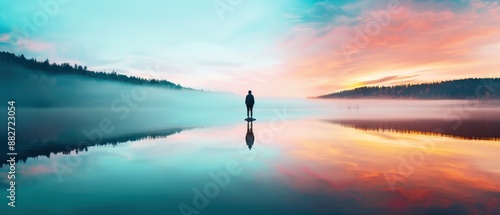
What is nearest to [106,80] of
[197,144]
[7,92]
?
[7,92]

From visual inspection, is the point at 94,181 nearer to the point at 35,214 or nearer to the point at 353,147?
the point at 35,214

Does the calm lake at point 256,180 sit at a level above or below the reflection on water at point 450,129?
below

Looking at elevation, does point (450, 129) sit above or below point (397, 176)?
above

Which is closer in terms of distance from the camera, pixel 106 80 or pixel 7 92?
pixel 7 92

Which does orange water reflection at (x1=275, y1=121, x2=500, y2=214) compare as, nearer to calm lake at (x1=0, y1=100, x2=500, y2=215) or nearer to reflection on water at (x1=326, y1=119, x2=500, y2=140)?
calm lake at (x1=0, y1=100, x2=500, y2=215)

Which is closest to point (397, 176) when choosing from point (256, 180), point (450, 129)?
point (256, 180)

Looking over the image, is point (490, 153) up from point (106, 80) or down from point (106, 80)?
down

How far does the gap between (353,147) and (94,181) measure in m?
9.49

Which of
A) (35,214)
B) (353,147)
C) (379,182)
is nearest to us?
(35,214)

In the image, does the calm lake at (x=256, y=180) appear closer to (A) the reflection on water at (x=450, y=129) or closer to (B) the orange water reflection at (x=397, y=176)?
(B) the orange water reflection at (x=397, y=176)

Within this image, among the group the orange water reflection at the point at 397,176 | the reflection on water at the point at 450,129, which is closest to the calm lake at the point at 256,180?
the orange water reflection at the point at 397,176

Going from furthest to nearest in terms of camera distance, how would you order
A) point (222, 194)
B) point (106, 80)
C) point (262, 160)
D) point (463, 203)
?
1. point (106, 80)
2. point (262, 160)
3. point (222, 194)
4. point (463, 203)

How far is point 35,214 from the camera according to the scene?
4.96 meters

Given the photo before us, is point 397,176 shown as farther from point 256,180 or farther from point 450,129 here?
point 450,129
